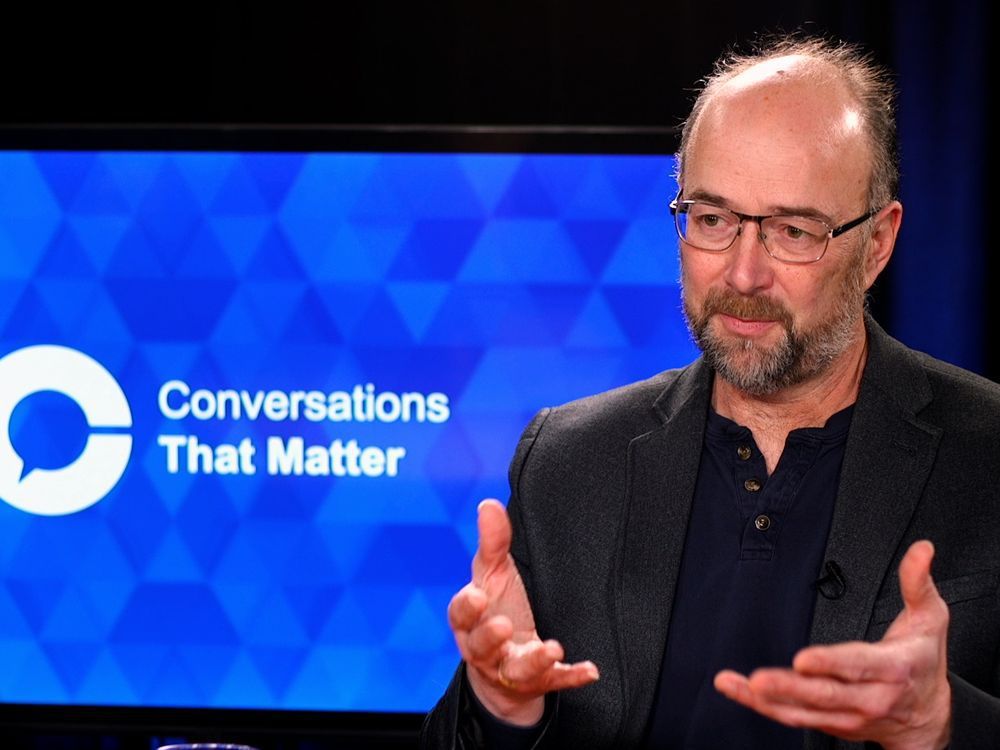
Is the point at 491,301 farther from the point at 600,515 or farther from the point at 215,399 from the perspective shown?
the point at 600,515

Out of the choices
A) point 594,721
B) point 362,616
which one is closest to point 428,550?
point 362,616

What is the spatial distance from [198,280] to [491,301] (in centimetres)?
67

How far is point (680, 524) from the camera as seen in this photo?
1.94 m

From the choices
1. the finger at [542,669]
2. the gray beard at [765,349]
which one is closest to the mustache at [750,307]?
the gray beard at [765,349]

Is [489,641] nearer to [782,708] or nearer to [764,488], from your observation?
[782,708]

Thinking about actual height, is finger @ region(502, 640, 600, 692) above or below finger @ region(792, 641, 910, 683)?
below

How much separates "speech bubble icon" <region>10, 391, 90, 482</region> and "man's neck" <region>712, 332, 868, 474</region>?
5.20 feet

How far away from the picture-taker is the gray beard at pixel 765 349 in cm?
188

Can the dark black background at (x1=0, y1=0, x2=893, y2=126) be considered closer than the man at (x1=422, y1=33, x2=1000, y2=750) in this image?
No

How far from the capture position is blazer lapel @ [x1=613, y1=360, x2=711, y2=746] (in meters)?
1.88

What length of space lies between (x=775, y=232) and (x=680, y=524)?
0.47 metres

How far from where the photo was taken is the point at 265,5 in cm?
330

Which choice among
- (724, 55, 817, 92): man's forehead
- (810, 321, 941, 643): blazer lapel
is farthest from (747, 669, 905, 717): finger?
(724, 55, 817, 92): man's forehead

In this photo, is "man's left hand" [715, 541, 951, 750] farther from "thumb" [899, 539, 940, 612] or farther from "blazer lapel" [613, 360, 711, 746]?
"blazer lapel" [613, 360, 711, 746]
